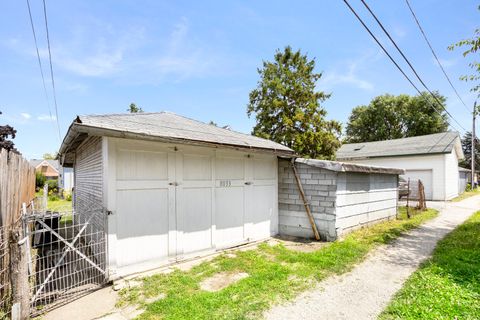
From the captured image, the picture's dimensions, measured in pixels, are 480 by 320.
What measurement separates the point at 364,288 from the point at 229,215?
3.26 m

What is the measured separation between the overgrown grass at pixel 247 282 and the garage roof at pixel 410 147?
14488 millimetres

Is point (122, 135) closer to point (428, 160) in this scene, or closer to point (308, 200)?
point (308, 200)

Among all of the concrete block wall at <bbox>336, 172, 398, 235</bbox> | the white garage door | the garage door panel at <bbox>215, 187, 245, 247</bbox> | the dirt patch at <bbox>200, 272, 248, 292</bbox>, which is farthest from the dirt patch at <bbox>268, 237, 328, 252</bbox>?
the white garage door

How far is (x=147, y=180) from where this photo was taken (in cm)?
471

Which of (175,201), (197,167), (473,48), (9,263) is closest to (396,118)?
(473,48)

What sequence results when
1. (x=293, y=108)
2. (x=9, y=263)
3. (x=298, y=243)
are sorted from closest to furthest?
1. (x=9, y=263)
2. (x=298, y=243)
3. (x=293, y=108)

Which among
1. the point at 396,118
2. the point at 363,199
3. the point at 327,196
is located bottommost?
the point at 363,199

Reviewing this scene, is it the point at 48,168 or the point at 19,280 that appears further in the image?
the point at 48,168

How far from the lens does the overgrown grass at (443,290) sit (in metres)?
3.10

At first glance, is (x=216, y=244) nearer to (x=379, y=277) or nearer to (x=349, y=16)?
(x=379, y=277)

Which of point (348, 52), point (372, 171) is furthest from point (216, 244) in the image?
point (348, 52)

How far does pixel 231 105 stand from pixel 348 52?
1300cm

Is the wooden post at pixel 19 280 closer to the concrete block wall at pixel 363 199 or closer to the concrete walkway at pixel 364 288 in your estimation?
the concrete walkway at pixel 364 288

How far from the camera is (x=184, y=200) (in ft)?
17.2
